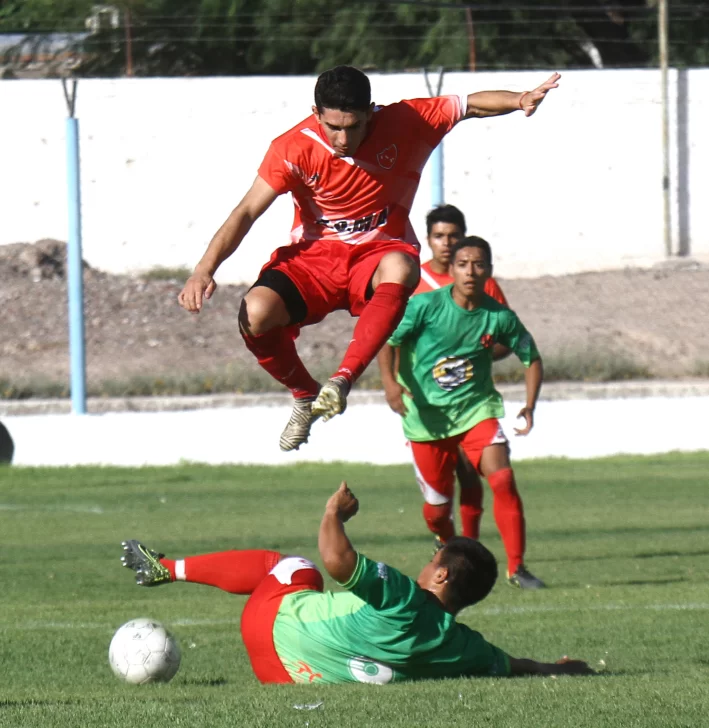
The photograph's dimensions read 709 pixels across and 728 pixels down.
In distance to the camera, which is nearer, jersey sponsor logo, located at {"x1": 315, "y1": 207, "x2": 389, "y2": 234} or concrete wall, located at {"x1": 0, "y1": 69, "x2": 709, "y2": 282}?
jersey sponsor logo, located at {"x1": 315, "y1": 207, "x2": 389, "y2": 234}

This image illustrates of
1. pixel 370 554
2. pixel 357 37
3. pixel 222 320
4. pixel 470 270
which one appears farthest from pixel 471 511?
pixel 357 37

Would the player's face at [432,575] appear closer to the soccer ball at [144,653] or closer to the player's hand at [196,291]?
the soccer ball at [144,653]

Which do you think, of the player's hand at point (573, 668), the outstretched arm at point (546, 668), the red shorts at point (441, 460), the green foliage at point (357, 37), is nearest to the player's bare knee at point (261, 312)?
the outstretched arm at point (546, 668)

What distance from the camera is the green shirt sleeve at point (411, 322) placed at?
8.79 metres

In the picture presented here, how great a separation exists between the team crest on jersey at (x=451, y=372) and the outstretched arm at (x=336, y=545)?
145 inches

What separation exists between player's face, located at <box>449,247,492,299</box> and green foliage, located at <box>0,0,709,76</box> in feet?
49.6

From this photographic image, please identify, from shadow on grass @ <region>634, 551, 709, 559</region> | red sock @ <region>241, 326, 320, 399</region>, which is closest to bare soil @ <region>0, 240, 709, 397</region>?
shadow on grass @ <region>634, 551, 709, 559</region>

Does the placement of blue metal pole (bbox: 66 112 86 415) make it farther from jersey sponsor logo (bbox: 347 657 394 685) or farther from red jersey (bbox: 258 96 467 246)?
jersey sponsor logo (bbox: 347 657 394 685)

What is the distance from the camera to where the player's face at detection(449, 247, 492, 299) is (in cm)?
864

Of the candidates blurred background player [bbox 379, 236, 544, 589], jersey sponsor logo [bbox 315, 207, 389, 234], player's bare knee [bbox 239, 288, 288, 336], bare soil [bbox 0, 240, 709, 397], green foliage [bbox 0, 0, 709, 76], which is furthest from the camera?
green foliage [bbox 0, 0, 709, 76]

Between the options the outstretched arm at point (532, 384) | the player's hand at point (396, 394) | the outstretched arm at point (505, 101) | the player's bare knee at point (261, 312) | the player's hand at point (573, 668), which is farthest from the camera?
the outstretched arm at point (532, 384)

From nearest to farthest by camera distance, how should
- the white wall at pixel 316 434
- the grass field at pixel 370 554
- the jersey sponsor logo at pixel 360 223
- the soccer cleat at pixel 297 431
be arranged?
the grass field at pixel 370 554, the jersey sponsor logo at pixel 360 223, the soccer cleat at pixel 297 431, the white wall at pixel 316 434

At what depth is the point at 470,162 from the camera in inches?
791

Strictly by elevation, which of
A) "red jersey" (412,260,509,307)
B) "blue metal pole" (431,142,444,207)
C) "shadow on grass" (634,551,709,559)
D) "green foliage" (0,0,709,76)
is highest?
"green foliage" (0,0,709,76)
